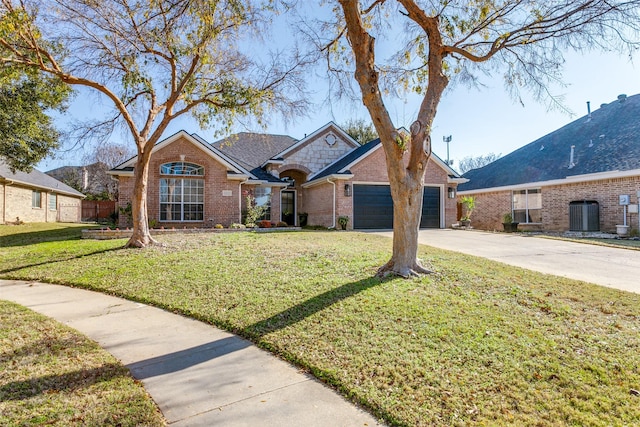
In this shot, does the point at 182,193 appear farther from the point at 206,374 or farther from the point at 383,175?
the point at 206,374

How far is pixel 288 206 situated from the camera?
2370cm

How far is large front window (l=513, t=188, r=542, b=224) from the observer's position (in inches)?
753

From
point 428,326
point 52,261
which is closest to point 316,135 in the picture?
point 52,261

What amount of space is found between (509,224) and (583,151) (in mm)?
5075

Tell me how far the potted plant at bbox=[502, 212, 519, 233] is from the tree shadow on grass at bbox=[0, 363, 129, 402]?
19688mm

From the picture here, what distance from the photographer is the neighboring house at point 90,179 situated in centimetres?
3834

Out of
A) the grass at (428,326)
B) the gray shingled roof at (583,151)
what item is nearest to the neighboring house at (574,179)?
the gray shingled roof at (583,151)

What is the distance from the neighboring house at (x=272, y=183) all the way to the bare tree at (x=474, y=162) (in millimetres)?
44286

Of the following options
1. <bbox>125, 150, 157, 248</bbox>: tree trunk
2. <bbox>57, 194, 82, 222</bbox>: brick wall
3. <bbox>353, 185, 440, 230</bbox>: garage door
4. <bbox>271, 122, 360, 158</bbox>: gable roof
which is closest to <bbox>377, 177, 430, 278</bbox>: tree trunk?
<bbox>125, 150, 157, 248</bbox>: tree trunk

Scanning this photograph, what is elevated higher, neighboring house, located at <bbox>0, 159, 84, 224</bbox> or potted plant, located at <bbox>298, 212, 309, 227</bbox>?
neighboring house, located at <bbox>0, 159, 84, 224</bbox>

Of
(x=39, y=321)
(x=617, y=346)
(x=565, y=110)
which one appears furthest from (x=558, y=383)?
(x=565, y=110)

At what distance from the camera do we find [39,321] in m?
5.01

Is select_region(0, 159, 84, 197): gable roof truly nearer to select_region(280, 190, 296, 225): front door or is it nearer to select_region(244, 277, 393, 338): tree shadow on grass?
select_region(280, 190, 296, 225): front door

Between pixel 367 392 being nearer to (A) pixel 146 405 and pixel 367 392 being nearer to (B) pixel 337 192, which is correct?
(A) pixel 146 405
